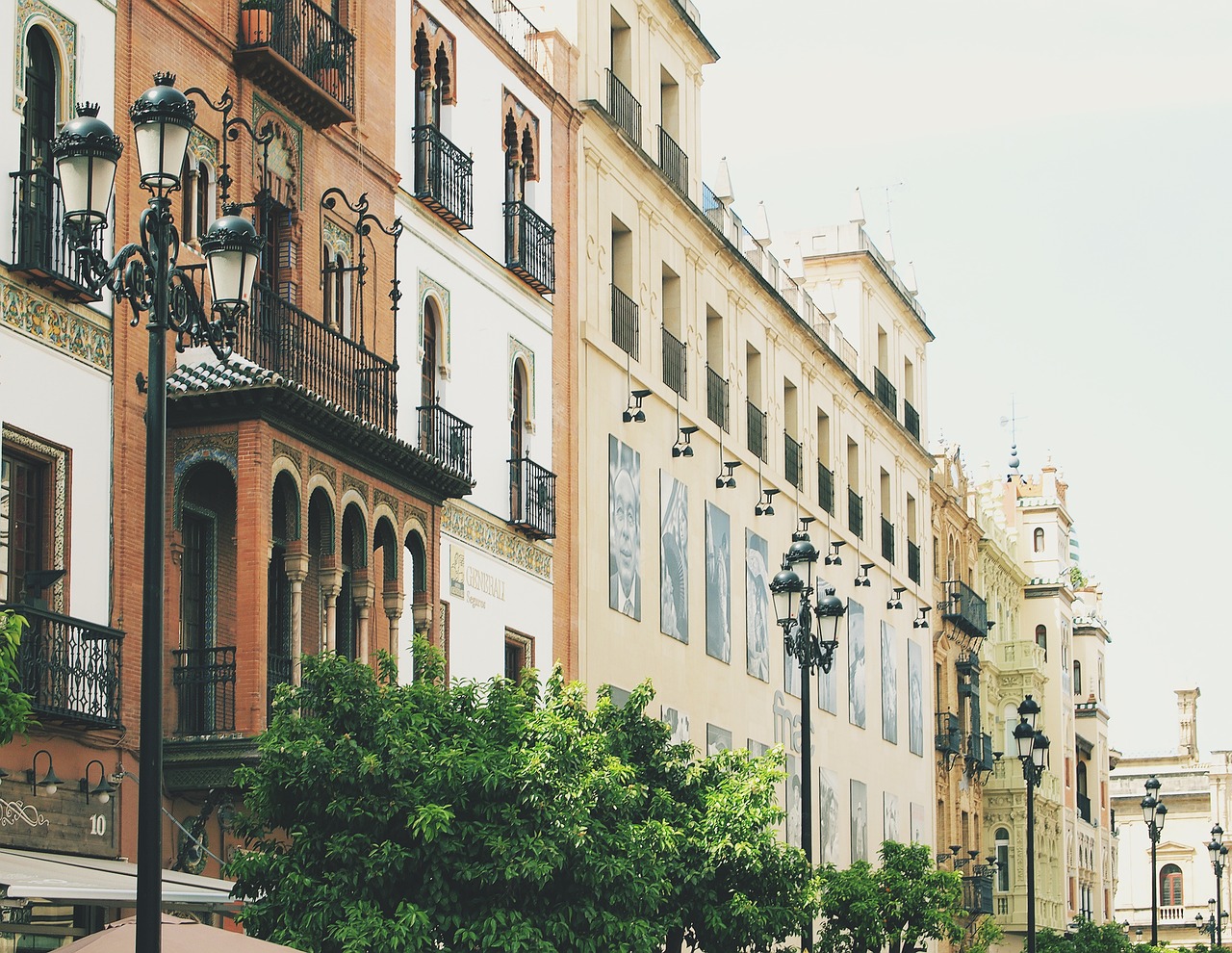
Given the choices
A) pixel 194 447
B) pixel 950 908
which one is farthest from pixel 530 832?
→ pixel 950 908

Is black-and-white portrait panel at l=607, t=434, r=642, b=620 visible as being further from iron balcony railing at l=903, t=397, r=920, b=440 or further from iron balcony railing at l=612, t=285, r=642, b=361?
iron balcony railing at l=903, t=397, r=920, b=440

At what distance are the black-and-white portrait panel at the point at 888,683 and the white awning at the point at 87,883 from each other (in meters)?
31.2

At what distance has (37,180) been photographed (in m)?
19.4

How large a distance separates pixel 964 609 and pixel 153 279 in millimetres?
49469

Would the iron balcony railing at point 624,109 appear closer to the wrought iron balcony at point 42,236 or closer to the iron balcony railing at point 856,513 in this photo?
the iron balcony railing at point 856,513

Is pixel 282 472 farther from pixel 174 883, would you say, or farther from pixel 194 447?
pixel 174 883

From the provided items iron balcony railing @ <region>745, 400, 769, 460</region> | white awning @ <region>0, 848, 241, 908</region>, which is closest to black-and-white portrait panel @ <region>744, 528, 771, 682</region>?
iron balcony railing @ <region>745, 400, 769, 460</region>

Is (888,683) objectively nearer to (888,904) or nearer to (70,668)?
(888,904)

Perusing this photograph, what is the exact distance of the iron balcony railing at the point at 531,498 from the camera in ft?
97.2

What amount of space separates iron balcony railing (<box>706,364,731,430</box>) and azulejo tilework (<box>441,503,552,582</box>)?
8.61 m

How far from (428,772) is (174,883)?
241 centimetres

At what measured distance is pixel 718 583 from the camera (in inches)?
1508

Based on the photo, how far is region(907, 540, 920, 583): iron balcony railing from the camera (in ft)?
176

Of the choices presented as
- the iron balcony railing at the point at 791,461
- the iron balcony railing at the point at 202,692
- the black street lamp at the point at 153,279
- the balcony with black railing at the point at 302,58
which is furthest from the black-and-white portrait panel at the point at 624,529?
the black street lamp at the point at 153,279
